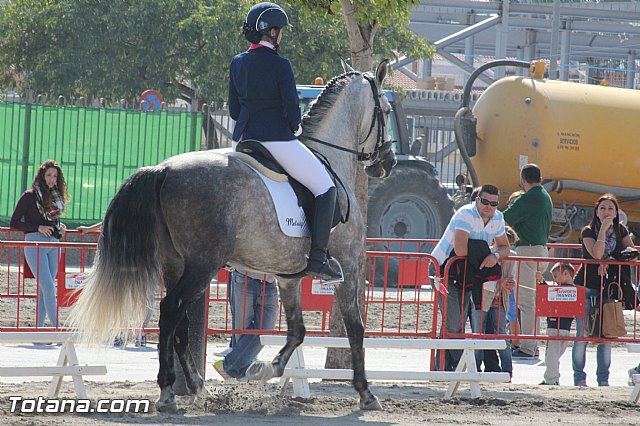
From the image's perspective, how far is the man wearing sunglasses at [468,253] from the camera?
429 inches

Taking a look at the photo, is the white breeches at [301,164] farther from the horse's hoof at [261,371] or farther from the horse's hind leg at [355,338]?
the horse's hoof at [261,371]

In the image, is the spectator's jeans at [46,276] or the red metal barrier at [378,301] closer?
the red metal barrier at [378,301]

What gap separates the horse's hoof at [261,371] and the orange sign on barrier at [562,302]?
3756mm

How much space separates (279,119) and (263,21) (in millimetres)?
722

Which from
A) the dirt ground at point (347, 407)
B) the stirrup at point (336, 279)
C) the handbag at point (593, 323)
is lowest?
the dirt ground at point (347, 407)

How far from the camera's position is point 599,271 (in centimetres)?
1144

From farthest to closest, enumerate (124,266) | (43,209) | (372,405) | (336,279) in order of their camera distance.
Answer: (43,209)
(372,405)
(336,279)
(124,266)

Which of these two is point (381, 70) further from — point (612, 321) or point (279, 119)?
point (612, 321)

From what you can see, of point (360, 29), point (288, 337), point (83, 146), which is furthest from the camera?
point (83, 146)

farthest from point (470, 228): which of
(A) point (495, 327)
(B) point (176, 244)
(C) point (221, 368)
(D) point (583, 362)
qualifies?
(B) point (176, 244)

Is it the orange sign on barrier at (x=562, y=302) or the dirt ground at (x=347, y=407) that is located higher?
the orange sign on barrier at (x=562, y=302)

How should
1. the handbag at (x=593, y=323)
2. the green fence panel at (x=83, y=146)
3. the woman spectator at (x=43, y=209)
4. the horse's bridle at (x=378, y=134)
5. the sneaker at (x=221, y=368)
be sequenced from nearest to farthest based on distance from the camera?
the horse's bridle at (x=378, y=134) < the sneaker at (x=221, y=368) < the handbag at (x=593, y=323) < the woman spectator at (x=43, y=209) < the green fence panel at (x=83, y=146)

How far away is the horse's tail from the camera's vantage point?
7863mm

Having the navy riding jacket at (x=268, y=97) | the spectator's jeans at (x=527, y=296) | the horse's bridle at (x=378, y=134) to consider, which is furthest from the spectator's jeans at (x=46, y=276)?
the spectator's jeans at (x=527, y=296)
